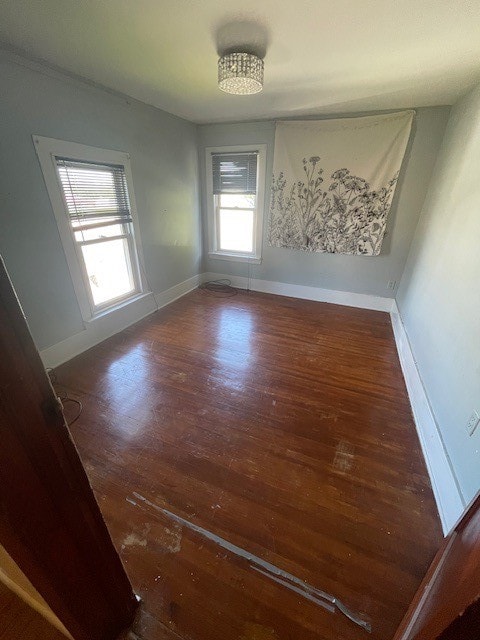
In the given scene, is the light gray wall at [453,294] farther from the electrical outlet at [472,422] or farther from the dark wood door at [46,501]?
the dark wood door at [46,501]

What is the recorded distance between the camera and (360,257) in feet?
10.8

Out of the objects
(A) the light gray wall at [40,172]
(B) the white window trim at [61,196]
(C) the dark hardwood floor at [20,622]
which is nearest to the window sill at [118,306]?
(B) the white window trim at [61,196]

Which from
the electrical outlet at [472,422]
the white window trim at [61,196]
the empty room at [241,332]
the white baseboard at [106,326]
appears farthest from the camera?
the white baseboard at [106,326]

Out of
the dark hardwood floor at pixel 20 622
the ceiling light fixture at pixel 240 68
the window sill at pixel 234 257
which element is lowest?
the dark hardwood floor at pixel 20 622

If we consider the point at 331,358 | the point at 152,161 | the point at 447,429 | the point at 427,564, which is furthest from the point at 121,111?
the point at 427,564

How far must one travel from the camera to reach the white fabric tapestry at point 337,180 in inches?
108

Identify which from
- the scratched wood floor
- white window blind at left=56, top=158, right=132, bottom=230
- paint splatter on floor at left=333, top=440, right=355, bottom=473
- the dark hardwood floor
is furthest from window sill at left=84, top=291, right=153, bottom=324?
paint splatter on floor at left=333, top=440, right=355, bottom=473

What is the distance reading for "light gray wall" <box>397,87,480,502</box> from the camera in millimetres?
1300

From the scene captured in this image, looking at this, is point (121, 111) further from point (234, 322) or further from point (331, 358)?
point (331, 358)

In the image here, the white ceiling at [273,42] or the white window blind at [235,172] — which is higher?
the white ceiling at [273,42]

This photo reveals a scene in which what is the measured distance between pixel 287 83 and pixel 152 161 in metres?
1.55

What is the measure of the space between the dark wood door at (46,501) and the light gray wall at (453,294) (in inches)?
57.1

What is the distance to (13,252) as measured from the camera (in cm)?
186

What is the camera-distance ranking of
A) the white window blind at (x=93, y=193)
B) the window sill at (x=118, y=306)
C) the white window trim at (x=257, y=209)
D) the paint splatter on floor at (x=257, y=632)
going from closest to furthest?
the paint splatter on floor at (x=257, y=632) < the white window blind at (x=93, y=193) < the window sill at (x=118, y=306) < the white window trim at (x=257, y=209)
